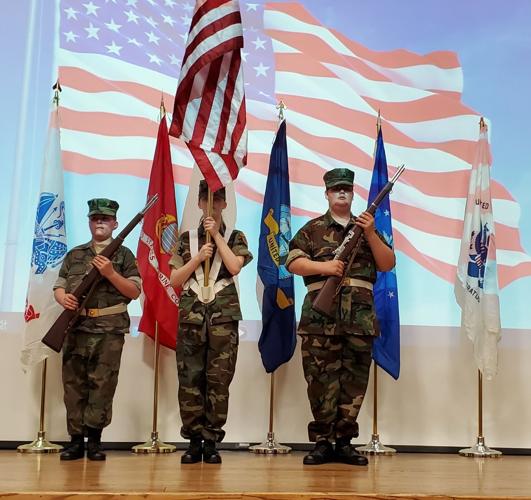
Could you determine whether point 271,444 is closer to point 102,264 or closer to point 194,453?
point 194,453

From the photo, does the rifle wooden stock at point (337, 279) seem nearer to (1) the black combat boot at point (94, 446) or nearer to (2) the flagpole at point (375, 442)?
(2) the flagpole at point (375, 442)

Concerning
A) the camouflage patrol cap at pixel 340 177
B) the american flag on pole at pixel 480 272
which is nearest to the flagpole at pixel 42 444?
the camouflage patrol cap at pixel 340 177

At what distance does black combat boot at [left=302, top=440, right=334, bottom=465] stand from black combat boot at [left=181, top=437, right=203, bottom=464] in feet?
1.79

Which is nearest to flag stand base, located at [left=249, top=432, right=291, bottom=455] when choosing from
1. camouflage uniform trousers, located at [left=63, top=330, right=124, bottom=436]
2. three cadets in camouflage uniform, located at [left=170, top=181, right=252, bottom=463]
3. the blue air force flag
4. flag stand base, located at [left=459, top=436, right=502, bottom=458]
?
three cadets in camouflage uniform, located at [left=170, top=181, right=252, bottom=463]

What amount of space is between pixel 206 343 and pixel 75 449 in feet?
3.02

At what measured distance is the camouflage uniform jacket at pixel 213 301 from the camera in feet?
12.9

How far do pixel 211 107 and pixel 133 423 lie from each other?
213cm

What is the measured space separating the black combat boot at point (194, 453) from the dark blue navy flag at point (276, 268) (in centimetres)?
96

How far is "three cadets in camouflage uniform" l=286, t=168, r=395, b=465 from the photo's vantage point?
3865 mm

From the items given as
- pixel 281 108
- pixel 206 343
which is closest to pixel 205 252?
pixel 206 343

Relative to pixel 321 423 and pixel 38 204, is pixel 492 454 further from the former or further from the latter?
pixel 38 204

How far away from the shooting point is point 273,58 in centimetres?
529

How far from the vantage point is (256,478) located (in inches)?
130

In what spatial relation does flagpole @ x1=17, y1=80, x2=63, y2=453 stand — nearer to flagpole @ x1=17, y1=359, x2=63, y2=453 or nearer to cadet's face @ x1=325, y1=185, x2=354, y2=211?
flagpole @ x1=17, y1=359, x2=63, y2=453
